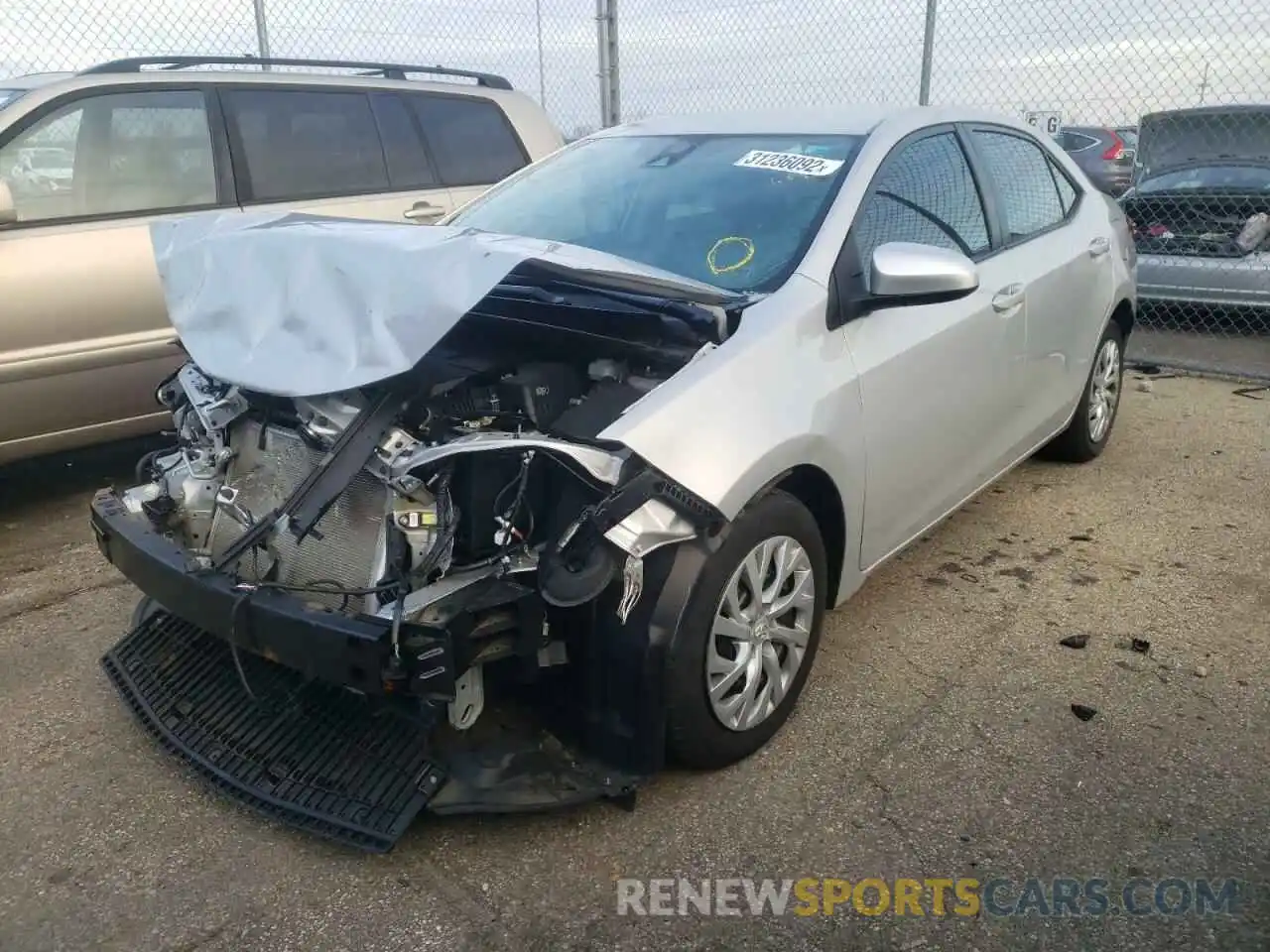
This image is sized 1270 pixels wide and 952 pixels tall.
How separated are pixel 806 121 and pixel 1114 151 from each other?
38.7ft

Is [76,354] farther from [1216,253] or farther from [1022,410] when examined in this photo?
[1216,253]

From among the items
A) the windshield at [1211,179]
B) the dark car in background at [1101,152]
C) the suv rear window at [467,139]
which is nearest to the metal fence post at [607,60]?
the suv rear window at [467,139]

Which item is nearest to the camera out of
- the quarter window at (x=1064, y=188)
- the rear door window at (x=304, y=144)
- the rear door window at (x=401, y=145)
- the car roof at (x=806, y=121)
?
the car roof at (x=806, y=121)

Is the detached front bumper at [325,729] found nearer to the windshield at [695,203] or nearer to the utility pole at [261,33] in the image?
the windshield at [695,203]

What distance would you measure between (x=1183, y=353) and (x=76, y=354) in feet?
24.1

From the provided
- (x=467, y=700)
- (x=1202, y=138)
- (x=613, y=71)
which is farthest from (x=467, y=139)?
(x=1202, y=138)

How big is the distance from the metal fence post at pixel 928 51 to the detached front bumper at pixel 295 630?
6.03 m

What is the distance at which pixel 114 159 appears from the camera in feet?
15.6

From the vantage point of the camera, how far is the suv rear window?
231 inches

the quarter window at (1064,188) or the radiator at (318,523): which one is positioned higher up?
the quarter window at (1064,188)

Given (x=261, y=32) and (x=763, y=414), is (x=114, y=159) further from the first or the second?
(x=763, y=414)

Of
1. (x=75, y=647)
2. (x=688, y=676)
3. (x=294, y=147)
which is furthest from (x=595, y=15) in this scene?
(x=688, y=676)

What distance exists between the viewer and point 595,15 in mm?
8344

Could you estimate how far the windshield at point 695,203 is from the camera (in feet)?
10.2
